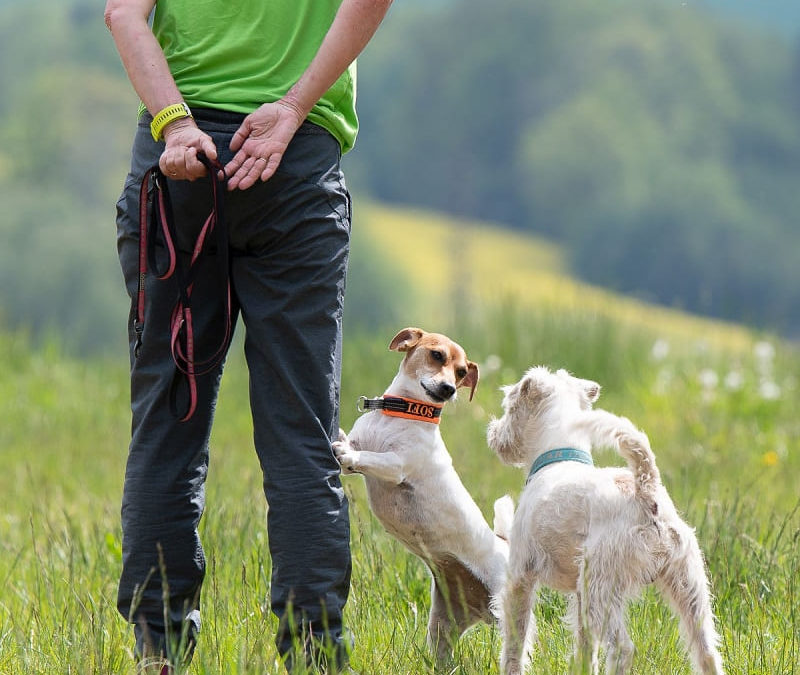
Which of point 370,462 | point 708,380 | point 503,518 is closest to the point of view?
point 370,462

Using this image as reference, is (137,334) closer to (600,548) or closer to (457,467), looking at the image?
(600,548)

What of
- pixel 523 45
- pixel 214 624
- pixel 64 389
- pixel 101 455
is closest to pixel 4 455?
pixel 101 455

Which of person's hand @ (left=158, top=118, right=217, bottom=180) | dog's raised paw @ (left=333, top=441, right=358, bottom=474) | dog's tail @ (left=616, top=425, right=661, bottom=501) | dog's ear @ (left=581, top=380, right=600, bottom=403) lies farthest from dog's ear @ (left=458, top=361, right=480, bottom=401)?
person's hand @ (left=158, top=118, right=217, bottom=180)

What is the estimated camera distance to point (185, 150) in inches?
127

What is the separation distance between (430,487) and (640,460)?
2.79 ft

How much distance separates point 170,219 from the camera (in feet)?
11.2

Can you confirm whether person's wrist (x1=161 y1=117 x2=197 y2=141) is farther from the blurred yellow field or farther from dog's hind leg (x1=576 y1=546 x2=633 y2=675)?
the blurred yellow field

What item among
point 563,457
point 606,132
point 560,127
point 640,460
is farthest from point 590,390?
point 560,127

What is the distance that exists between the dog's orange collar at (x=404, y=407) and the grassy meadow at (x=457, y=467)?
7.3 inches

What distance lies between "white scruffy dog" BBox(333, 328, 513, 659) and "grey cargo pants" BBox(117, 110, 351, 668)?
402 millimetres

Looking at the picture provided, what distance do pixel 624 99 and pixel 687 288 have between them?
1200 inches

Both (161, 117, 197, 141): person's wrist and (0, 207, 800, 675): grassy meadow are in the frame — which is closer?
(161, 117, 197, 141): person's wrist

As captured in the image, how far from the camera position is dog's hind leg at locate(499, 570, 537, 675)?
→ 3512 mm

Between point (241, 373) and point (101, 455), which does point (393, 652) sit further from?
point (241, 373)
